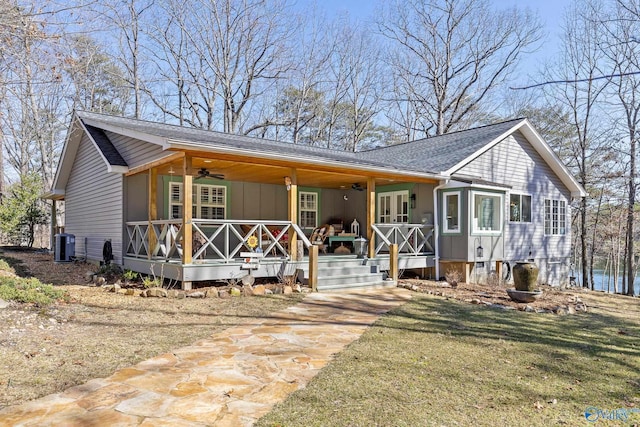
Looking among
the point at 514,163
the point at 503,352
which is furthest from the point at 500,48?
the point at 503,352

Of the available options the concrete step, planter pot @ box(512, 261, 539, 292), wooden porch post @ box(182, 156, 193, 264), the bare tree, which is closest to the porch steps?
the concrete step

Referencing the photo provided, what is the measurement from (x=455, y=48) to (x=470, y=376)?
24193 millimetres

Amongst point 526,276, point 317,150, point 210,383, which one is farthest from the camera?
point 317,150

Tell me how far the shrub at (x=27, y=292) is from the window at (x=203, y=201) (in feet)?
13.7

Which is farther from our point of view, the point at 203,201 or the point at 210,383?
the point at 203,201

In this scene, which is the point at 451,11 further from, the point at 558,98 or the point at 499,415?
the point at 499,415

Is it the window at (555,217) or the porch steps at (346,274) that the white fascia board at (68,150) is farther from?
the window at (555,217)

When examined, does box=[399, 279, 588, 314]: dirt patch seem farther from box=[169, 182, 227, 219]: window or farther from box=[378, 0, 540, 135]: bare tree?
box=[378, 0, 540, 135]: bare tree

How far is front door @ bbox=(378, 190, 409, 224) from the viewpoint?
1288 cm

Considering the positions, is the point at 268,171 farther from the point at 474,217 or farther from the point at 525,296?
the point at 525,296

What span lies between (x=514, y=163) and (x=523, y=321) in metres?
8.05

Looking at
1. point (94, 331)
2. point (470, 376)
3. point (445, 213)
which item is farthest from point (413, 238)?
point (94, 331)

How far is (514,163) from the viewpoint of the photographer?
548 inches

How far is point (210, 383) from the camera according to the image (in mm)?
3906
